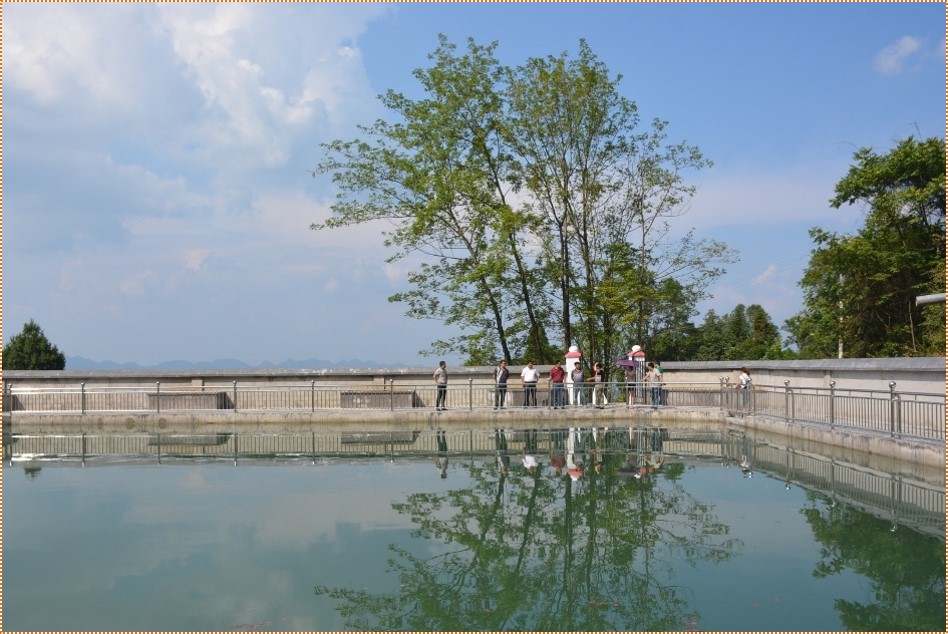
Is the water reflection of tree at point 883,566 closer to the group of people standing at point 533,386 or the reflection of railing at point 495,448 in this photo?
the reflection of railing at point 495,448

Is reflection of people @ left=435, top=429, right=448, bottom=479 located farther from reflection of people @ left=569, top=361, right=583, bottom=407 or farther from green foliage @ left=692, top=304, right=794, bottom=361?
green foliage @ left=692, top=304, right=794, bottom=361

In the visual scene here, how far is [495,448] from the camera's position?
21.1 metres

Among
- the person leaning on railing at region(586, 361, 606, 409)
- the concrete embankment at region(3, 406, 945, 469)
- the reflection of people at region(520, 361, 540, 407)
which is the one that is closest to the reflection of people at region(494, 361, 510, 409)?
the reflection of people at region(520, 361, 540, 407)

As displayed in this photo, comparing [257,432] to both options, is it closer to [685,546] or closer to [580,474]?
[580,474]

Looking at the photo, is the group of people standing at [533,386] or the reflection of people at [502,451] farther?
the group of people standing at [533,386]

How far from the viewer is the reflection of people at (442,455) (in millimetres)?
17547

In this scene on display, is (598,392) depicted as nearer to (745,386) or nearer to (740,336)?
(745,386)

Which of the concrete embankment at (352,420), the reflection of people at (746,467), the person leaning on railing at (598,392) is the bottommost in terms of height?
the reflection of people at (746,467)

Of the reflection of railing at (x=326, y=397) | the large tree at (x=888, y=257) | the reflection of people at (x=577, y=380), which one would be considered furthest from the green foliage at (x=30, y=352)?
the large tree at (x=888, y=257)

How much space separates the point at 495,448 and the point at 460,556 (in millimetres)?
10622

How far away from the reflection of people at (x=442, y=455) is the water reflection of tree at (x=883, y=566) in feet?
24.2

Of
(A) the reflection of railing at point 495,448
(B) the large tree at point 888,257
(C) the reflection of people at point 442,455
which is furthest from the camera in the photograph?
(B) the large tree at point 888,257

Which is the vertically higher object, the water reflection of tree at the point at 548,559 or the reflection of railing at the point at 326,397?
the reflection of railing at the point at 326,397

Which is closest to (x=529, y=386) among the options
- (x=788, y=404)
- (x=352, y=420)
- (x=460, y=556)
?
(x=352, y=420)
